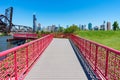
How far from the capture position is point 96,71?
6590 mm

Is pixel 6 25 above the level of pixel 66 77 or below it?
above

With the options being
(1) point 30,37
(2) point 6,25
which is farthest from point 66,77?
(2) point 6,25

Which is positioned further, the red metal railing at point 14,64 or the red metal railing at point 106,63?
the red metal railing at point 106,63

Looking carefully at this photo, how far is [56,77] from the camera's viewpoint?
6184mm

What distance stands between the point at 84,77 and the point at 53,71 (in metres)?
1.29

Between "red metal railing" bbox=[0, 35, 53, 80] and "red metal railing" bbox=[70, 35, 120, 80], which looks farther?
"red metal railing" bbox=[70, 35, 120, 80]

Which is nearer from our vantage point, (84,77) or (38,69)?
(84,77)

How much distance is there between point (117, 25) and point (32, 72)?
123 meters

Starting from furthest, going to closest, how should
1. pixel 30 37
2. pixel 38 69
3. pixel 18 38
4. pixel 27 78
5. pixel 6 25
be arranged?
pixel 6 25 < pixel 18 38 < pixel 30 37 < pixel 38 69 < pixel 27 78

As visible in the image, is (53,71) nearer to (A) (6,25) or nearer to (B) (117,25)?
(A) (6,25)

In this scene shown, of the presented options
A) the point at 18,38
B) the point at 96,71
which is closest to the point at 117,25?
the point at 18,38

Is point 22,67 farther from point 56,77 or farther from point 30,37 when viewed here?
point 30,37

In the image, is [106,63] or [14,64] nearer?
[14,64]

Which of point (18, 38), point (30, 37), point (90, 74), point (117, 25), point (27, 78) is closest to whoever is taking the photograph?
point (27, 78)
